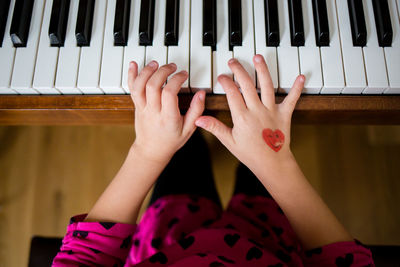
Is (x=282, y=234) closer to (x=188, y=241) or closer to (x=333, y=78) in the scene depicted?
(x=188, y=241)

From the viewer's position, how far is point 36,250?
35.7 inches

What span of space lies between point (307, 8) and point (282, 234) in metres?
0.62

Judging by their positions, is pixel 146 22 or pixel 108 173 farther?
pixel 108 173

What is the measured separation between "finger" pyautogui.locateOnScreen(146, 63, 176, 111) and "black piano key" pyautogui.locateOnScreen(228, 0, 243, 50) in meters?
0.15

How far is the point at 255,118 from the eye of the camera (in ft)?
2.26

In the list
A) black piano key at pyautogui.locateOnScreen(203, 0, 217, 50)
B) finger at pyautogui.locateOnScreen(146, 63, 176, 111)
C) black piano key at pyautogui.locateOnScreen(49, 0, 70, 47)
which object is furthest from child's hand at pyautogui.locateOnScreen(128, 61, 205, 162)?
black piano key at pyautogui.locateOnScreen(49, 0, 70, 47)

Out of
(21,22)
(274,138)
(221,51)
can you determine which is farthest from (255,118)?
(21,22)

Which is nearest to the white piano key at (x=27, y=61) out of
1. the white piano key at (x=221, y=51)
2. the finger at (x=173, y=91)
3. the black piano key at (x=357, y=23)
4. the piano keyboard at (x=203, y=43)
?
the piano keyboard at (x=203, y=43)

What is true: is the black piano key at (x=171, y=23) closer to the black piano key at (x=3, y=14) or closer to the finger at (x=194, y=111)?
the finger at (x=194, y=111)

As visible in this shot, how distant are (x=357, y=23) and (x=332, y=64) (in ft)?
0.40

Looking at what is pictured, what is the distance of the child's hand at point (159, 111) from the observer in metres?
0.66

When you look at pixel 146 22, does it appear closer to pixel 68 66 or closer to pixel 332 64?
pixel 68 66

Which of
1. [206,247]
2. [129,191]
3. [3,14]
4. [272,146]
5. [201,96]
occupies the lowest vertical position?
[206,247]

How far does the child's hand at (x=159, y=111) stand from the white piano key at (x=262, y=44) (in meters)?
0.17
